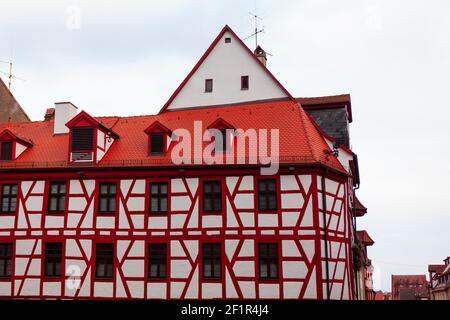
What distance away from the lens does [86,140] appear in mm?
22688

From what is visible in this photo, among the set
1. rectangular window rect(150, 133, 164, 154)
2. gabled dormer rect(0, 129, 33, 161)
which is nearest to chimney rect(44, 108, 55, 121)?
gabled dormer rect(0, 129, 33, 161)

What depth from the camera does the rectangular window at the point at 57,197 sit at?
21.9 metres

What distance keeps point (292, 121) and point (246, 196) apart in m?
4.45

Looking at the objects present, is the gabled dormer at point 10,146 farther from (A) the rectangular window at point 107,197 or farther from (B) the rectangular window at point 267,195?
(B) the rectangular window at point 267,195

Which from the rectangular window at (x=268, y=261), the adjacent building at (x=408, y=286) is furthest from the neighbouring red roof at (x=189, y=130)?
the adjacent building at (x=408, y=286)

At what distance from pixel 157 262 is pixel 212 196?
3.50 metres

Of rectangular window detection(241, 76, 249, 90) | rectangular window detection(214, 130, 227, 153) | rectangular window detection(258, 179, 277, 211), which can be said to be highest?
rectangular window detection(241, 76, 249, 90)

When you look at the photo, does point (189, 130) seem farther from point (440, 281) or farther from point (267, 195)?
point (440, 281)

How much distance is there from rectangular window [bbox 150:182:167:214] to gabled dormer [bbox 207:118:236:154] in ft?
9.06

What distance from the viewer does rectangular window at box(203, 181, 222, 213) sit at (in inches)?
814

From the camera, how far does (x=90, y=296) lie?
68.1 feet

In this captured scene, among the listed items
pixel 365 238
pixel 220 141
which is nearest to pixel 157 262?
pixel 220 141

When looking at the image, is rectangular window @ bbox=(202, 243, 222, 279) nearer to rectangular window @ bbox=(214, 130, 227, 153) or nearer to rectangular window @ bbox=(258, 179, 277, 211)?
rectangular window @ bbox=(258, 179, 277, 211)
